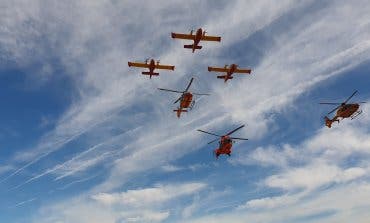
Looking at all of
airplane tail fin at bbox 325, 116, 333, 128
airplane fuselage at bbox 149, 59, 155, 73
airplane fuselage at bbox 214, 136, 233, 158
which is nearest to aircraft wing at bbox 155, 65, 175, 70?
airplane fuselage at bbox 149, 59, 155, 73

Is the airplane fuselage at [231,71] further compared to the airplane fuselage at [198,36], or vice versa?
the airplane fuselage at [231,71]

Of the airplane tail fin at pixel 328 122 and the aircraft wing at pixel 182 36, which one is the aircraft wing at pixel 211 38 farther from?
the airplane tail fin at pixel 328 122

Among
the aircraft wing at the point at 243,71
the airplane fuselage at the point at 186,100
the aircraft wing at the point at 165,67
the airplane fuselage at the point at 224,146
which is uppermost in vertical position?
the aircraft wing at the point at 165,67

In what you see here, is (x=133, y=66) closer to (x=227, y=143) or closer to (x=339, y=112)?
(x=227, y=143)

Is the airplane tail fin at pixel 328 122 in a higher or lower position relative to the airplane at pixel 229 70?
lower

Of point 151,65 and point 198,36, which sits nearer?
point 198,36

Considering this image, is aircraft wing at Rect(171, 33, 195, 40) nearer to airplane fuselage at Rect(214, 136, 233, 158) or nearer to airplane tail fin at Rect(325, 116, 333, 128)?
airplane fuselage at Rect(214, 136, 233, 158)

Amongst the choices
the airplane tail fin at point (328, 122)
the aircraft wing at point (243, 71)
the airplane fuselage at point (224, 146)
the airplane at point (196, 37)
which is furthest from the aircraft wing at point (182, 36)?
the airplane tail fin at point (328, 122)

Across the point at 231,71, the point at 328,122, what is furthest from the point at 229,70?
the point at 328,122

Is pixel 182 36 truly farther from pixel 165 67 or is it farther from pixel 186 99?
pixel 186 99

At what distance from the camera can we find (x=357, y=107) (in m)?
84.9

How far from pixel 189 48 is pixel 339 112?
35064 millimetres

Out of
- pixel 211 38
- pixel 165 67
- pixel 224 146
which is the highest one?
pixel 165 67

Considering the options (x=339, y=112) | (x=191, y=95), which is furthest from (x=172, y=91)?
(x=339, y=112)
